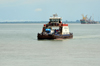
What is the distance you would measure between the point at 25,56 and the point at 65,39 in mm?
37178

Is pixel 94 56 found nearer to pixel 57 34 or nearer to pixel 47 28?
pixel 57 34

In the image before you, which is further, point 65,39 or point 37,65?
point 65,39

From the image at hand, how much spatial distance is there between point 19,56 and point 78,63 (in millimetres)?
10912

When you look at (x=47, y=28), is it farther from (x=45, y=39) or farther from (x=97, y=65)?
(x=97, y=65)

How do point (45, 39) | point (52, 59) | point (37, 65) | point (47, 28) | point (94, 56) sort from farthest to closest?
point (47, 28) < point (45, 39) < point (94, 56) < point (52, 59) < point (37, 65)

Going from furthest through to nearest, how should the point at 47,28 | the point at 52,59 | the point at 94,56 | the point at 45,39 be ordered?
1. the point at 47,28
2. the point at 45,39
3. the point at 94,56
4. the point at 52,59

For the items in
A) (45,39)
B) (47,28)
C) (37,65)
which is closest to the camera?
(37,65)

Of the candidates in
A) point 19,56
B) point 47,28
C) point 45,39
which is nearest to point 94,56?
point 19,56

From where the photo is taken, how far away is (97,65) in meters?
41.5

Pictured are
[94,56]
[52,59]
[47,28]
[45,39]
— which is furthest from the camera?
[47,28]

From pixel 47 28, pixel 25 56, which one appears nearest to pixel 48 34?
pixel 47 28

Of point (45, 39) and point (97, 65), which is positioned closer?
point (97, 65)

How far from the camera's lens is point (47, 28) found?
89.3m

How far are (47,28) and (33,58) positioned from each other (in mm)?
42571
